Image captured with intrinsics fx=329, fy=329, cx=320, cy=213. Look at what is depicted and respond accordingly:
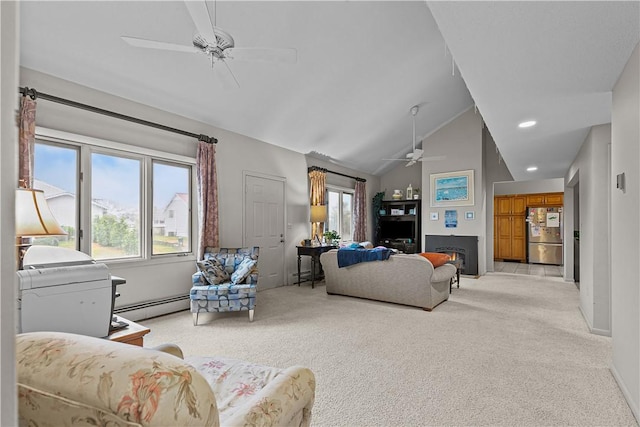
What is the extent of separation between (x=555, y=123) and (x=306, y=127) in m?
3.58

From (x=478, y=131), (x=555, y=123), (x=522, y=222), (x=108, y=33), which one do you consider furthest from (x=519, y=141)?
(x=522, y=222)

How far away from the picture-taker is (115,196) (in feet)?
12.6

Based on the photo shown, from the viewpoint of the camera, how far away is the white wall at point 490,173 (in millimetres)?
7750

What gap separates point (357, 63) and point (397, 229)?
5.06 m

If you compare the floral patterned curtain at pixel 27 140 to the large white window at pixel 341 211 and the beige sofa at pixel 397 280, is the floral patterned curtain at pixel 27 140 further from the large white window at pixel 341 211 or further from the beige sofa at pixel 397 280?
the large white window at pixel 341 211

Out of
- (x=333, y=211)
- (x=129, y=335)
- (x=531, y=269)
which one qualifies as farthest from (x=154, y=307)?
(x=531, y=269)

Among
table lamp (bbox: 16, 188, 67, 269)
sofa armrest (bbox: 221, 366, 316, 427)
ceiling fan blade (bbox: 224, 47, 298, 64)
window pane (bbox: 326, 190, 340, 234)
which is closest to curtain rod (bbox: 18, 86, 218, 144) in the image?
table lamp (bbox: 16, 188, 67, 269)

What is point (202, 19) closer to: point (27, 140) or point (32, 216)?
point (32, 216)

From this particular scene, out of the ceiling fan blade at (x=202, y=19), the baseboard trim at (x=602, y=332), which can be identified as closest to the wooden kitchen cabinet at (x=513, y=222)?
the baseboard trim at (x=602, y=332)

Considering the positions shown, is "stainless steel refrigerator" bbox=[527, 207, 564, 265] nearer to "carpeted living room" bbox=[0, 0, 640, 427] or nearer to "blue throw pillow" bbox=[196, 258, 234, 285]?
"carpeted living room" bbox=[0, 0, 640, 427]

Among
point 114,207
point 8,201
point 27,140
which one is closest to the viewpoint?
point 8,201

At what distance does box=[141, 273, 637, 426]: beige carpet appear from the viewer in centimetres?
207

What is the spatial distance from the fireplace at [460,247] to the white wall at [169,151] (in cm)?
332

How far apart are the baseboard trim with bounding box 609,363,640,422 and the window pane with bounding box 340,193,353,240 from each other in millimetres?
5816
